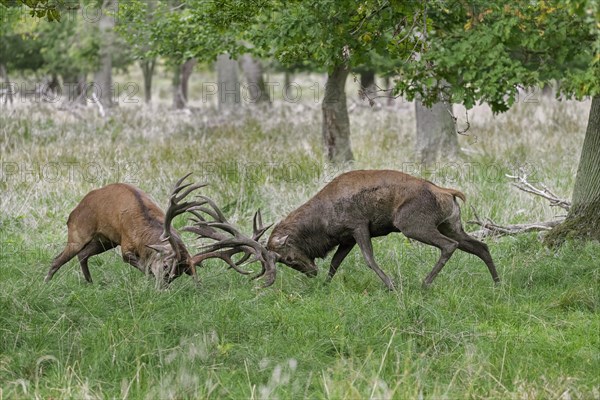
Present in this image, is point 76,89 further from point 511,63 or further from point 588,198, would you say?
point 511,63

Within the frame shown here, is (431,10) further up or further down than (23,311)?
further up

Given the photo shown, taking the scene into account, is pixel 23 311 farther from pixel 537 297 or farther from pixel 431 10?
pixel 431 10

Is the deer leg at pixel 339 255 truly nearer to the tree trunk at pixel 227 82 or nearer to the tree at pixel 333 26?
the tree at pixel 333 26

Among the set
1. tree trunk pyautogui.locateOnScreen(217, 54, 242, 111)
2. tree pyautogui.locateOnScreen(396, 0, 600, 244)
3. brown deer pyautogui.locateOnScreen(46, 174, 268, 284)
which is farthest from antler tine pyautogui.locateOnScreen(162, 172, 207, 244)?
tree trunk pyautogui.locateOnScreen(217, 54, 242, 111)

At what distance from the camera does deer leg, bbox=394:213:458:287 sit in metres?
7.91

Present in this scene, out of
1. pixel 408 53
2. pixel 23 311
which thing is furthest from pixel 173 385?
pixel 408 53

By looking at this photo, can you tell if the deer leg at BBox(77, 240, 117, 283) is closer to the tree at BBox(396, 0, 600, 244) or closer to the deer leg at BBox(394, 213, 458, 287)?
the deer leg at BBox(394, 213, 458, 287)

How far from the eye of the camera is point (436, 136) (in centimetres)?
1438

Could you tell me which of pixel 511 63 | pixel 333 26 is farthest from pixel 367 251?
pixel 511 63

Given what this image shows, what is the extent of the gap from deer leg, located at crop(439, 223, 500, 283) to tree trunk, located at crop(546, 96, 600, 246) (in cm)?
109

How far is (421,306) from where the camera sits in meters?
6.75

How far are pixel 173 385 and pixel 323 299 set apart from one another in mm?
2450

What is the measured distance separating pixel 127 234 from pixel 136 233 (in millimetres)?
110

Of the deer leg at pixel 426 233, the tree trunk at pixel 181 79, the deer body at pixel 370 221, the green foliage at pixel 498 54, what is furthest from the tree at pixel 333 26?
the tree trunk at pixel 181 79
